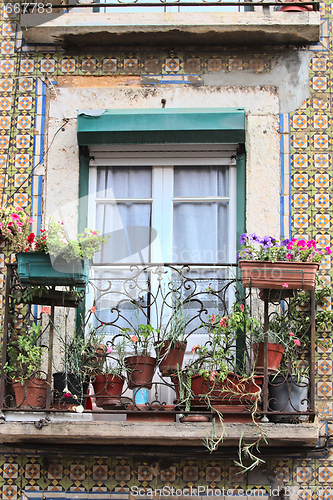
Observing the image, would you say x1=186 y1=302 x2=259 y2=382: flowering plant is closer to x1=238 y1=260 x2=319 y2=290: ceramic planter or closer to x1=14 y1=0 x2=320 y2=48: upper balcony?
x1=238 y1=260 x2=319 y2=290: ceramic planter

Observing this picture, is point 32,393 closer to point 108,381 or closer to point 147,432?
point 108,381

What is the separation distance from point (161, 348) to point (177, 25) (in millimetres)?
2810

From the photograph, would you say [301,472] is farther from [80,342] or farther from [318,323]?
[80,342]

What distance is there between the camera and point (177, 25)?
23.3ft

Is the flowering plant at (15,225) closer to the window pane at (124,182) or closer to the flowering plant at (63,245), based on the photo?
the flowering plant at (63,245)

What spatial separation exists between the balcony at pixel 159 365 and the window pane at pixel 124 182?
0.70 meters

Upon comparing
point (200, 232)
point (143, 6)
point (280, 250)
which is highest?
point (143, 6)

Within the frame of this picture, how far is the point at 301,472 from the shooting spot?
627 centimetres

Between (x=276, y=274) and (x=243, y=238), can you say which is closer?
(x=276, y=274)

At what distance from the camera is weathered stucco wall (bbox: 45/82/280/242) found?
691 cm

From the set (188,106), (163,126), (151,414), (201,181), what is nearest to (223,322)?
(151,414)

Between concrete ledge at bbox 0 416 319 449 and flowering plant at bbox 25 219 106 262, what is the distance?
1.21 m

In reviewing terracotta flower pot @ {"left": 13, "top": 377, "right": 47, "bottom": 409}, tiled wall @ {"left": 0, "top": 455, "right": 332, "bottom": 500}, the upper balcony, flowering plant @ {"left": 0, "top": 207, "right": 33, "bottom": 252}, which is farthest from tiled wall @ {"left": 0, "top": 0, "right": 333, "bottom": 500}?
terracotta flower pot @ {"left": 13, "top": 377, "right": 47, "bottom": 409}

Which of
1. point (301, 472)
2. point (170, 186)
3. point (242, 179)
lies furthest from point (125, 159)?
point (301, 472)
